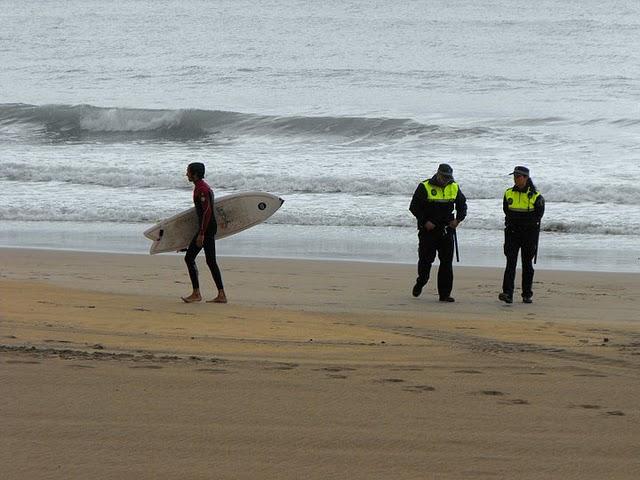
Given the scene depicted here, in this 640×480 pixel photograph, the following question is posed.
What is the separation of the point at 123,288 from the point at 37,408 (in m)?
6.40

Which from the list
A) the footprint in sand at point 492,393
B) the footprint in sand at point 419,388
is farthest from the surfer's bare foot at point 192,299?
the footprint in sand at point 492,393

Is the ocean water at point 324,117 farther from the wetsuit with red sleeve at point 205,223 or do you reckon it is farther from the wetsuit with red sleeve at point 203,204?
the wetsuit with red sleeve at point 203,204

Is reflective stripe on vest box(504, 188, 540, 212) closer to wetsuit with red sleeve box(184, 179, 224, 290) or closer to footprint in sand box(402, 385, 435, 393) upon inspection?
wetsuit with red sleeve box(184, 179, 224, 290)

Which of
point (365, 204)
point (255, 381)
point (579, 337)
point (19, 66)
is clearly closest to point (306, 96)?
point (19, 66)

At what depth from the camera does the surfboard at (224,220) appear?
1143cm

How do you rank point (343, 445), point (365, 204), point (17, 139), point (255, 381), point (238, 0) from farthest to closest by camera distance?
point (238, 0)
point (17, 139)
point (365, 204)
point (255, 381)
point (343, 445)

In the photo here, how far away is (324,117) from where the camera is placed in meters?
32.8

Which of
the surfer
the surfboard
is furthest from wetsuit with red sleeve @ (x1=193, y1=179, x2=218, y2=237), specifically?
the surfboard

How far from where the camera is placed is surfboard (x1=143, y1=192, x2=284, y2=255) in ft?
37.5

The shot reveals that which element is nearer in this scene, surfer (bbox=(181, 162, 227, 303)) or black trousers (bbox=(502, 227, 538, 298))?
surfer (bbox=(181, 162, 227, 303))

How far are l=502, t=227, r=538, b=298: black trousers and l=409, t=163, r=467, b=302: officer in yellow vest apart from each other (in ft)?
1.95

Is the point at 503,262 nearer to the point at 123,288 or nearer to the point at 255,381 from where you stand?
the point at 123,288

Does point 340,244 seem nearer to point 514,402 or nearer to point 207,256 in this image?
point 207,256

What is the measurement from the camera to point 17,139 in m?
32.4
